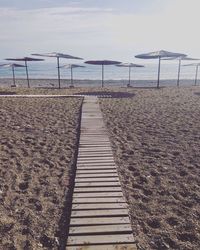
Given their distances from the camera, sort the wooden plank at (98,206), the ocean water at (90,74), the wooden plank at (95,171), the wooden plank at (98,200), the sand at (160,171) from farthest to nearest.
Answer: the ocean water at (90,74)
the wooden plank at (95,171)
the wooden plank at (98,200)
the wooden plank at (98,206)
the sand at (160,171)

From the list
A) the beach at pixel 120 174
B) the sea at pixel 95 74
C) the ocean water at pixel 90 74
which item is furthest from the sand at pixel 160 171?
the ocean water at pixel 90 74

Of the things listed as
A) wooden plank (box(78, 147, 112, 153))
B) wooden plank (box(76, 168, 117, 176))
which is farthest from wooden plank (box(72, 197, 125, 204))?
wooden plank (box(78, 147, 112, 153))

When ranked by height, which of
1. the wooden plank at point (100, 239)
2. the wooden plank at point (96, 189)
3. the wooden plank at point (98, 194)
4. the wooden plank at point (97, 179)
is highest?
the wooden plank at point (100, 239)

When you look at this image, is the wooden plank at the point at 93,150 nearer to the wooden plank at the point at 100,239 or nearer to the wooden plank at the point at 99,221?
the wooden plank at the point at 99,221

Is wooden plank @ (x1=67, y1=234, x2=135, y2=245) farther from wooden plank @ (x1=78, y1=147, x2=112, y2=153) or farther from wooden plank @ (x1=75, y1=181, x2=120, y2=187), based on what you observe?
wooden plank @ (x1=78, y1=147, x2=112, y2=153)

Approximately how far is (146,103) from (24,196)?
451 inches

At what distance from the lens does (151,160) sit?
25.4 ft

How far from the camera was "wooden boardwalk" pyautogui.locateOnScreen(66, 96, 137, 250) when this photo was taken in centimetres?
445

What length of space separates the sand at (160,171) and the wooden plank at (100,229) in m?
0.15

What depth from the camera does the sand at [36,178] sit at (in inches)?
185

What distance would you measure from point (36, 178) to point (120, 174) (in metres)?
1.71

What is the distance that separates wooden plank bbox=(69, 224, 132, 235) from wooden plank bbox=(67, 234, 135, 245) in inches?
4.0

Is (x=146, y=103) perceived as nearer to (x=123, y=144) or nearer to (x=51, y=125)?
(x=51, y=125)

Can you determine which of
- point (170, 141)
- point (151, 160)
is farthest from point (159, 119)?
point (151, 160)
